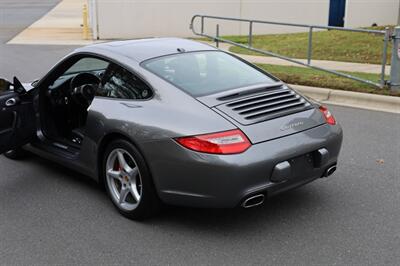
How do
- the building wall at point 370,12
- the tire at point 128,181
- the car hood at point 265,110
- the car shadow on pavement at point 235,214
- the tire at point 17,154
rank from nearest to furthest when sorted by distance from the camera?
the car hood at point 265,110
the tire at point 128,181
the car shadow on pavement at point 235,214
the tire at point 17,154
the building wall at point 370,12

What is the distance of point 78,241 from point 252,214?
1.42m

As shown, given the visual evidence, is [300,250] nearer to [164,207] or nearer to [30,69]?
[164,207]

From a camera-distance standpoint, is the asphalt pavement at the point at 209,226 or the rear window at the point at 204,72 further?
the rear window at the point at 204,72

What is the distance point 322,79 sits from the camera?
991cm

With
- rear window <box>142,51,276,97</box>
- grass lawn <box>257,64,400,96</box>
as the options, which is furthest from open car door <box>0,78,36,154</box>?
grass lawn <box>257,64,400,96</box>

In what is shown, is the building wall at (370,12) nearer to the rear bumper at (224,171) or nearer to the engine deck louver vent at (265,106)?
the engine deck louver vent at (265,106)

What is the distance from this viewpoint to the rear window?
438cm

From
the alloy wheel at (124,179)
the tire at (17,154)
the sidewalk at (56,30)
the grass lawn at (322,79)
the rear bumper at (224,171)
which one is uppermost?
the rear bumper at (224,171)

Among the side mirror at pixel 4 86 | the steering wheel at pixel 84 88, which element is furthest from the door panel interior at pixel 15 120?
the steering wheel at pixel 84 88

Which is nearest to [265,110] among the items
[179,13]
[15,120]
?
[15,120]

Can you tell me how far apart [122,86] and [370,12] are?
797 inches

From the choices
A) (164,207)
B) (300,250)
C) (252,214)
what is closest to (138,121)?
(164,207)

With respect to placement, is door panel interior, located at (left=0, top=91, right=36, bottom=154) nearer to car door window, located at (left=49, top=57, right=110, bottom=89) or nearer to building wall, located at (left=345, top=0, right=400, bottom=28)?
car door window, located at (left=49, top=57, right=110, bottom=89)

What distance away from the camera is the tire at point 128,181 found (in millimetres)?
→ 4090
